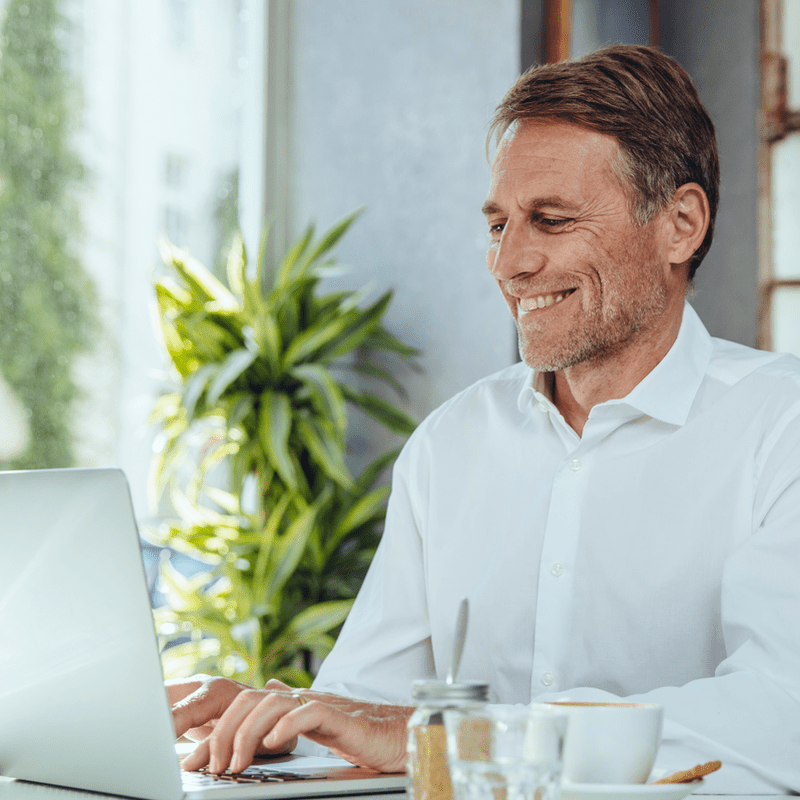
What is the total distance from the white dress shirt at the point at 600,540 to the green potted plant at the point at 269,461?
107 centimetres

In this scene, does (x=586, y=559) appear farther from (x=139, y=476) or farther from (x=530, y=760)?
(x=139, y=476)

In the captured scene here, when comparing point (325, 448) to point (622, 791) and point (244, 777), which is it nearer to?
point (244, 777)

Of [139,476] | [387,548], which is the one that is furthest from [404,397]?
[387,548]

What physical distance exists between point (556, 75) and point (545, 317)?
0.40m

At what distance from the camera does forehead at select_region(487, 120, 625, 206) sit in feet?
5.33

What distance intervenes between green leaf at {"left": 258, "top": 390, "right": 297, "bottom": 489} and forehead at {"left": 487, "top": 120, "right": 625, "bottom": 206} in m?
1.32

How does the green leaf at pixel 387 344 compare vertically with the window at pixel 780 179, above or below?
below

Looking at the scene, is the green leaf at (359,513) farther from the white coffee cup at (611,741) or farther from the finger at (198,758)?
the white coffee cup at (611,741)

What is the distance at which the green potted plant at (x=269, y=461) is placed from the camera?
2795 millimetres

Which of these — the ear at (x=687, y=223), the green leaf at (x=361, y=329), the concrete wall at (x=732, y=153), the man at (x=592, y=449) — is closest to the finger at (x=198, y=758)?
the man at (x=592, y=449)

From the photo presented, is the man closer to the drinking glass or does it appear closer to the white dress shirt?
the white dress shirt

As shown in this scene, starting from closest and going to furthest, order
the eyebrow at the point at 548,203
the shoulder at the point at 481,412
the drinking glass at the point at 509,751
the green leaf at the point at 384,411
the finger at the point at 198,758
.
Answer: the drinking glass at the point at 509,751, the finger at the point at 198,758, the eyebrow at the point at 548,203, the shoulder at the point at 481,412, the green leaf at the point at 384,411

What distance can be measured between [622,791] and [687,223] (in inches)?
46.2

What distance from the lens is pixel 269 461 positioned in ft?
9.54
